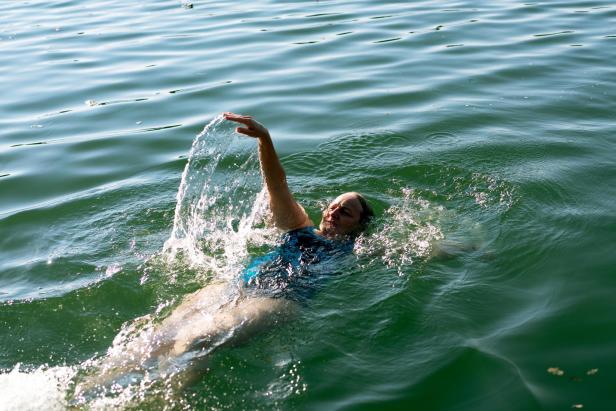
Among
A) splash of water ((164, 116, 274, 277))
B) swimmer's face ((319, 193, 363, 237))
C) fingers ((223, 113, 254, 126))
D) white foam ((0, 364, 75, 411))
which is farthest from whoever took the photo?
splash of water ((164, 116, 274, 277))

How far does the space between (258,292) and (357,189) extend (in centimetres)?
251

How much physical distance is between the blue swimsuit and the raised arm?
0.11 meters

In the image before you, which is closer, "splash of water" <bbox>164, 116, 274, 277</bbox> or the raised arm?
the raised arm

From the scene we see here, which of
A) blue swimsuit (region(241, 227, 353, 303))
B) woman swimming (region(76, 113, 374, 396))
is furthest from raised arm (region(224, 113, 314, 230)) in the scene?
blue swimsuit (region(241, 227, 353, 303))

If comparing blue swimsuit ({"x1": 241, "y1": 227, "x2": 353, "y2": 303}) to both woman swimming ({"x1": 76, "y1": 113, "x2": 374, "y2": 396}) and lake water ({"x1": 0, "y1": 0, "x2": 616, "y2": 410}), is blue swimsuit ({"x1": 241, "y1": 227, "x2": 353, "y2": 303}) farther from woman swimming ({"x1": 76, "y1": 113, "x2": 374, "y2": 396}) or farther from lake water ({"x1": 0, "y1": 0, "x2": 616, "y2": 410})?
lake water ({"x1": 0, "y1": 0, "x2": 616, "y2": 410})

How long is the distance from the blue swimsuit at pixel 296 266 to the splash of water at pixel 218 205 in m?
0.37

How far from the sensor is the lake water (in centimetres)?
456

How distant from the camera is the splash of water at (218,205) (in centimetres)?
634

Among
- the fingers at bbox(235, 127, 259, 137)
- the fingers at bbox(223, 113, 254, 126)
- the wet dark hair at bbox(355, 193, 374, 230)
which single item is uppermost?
the fingers at bbox(223, 113, 254, 126)

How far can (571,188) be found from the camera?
22.9 ft

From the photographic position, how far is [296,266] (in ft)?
18.5

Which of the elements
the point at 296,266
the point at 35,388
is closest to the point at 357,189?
the point at 296,266

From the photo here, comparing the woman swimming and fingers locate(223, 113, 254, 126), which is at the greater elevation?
fingers locate(223, 113, 254, 126)

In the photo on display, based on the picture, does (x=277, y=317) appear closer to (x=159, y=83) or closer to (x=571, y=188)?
(x=571, y=188)
